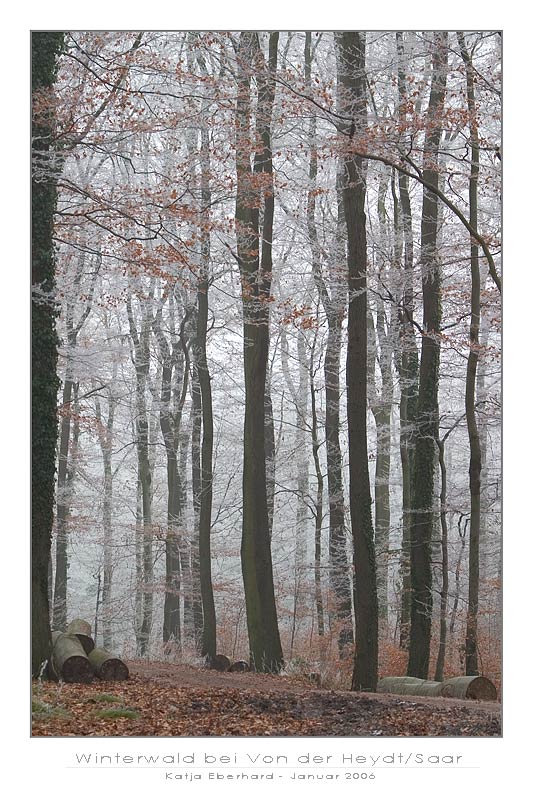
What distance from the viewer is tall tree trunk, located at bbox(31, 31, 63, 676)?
586 cm

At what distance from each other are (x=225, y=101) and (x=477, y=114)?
234 cm

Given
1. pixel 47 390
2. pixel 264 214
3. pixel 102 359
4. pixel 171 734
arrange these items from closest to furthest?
pixel 171 734
pixel 47 390
pixel 264 214
pixel 102 359

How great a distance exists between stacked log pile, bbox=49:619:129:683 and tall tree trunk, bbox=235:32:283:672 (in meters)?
2.54

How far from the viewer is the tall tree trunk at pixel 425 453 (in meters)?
8.64

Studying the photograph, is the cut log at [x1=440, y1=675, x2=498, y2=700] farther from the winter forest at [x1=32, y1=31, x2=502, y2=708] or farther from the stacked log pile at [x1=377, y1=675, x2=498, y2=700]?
the winter forest at [x1=32, y1=31, x2=502, y2=708]

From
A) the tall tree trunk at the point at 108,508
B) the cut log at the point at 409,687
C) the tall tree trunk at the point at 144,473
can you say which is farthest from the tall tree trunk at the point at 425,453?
the tall tree trunk at the point at 108,508

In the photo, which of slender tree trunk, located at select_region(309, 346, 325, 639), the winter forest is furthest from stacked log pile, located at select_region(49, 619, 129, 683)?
slender tree trunk, located at select_region(309, 346, 325, 639)

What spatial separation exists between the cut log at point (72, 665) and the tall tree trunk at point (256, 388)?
290 cm

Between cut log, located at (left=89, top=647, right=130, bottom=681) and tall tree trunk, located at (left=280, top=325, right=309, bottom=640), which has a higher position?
tall tree trunk, located at (left=280, top=325, right=309, bottom=640)

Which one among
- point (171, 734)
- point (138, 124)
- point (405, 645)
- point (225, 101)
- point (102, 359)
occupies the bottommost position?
point (405, 645)

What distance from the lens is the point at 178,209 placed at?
631 cm

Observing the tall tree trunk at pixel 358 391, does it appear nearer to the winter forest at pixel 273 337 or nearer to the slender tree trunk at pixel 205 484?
the winter forest at pixel 273 337
